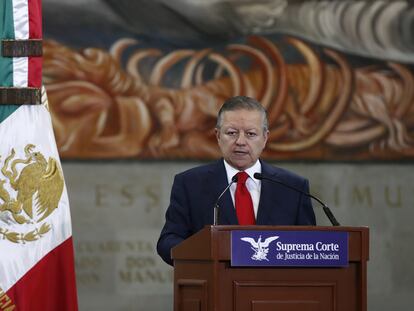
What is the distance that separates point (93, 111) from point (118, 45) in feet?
1.83

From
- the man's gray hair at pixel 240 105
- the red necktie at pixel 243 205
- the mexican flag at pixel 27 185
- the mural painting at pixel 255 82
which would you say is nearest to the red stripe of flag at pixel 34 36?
the mexican flag at pixel 27 185

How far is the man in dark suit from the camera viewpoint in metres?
4.28

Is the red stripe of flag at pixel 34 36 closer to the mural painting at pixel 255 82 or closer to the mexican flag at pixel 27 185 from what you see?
the mexican flag at pixel 27 185

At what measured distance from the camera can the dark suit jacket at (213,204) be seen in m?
4.27

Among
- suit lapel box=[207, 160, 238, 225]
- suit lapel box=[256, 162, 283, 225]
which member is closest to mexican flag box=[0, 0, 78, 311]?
suit lapel box=[207, 160, 238, 225]

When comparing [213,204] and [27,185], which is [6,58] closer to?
[27,185]

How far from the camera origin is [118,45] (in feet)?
23.1

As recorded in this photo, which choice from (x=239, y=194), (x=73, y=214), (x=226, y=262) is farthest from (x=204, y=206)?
(x=73, y=214)

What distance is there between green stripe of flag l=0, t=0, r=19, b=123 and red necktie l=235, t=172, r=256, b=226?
1250 millimetres

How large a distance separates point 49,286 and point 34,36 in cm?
130

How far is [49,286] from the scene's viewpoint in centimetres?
463

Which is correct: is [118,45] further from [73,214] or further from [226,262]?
[226,262]

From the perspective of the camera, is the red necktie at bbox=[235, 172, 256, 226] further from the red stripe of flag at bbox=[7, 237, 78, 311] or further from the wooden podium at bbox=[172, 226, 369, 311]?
the red stripe of flag at bbox=[7, 237, 78, 311]

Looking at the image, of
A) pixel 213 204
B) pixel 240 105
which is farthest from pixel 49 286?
pixel 240 105
